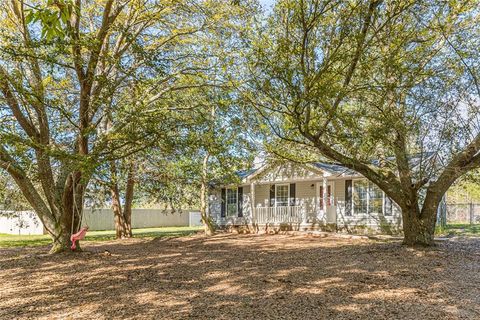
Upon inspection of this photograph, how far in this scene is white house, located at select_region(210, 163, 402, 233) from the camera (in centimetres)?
1591

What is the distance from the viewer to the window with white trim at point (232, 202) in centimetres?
2130

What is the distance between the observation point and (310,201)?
18.4m

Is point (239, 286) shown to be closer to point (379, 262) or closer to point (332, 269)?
point (332, 269)

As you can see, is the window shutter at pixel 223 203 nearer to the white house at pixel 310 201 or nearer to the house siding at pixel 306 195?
the white house at pixel 310 201

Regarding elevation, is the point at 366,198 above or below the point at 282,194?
below

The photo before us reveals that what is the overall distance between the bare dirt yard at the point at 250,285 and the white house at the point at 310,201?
6.03m

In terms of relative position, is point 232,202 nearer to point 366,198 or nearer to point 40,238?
point 366,198

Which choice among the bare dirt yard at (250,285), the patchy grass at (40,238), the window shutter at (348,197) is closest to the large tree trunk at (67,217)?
the bare dirt yard at (250,285)

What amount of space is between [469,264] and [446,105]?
340 cm

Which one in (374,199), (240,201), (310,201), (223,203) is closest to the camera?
(374,199)

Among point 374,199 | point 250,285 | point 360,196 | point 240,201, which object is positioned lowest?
point 250,285

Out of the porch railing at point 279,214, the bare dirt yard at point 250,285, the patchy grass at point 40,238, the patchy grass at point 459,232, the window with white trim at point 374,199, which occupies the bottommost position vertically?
the patchy grass at point 40,238

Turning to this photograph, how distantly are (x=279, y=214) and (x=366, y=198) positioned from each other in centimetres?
403

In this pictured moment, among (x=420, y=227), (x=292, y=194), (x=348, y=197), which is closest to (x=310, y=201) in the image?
(x=292, y=194)
